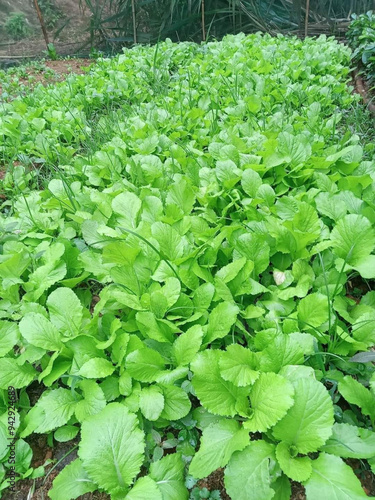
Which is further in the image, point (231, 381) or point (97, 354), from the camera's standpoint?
point (97, 354)

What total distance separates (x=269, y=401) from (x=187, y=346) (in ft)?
0.87

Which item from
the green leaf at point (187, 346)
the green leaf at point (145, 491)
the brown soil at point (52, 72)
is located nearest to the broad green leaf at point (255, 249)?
the green leaf at point (187, 346)

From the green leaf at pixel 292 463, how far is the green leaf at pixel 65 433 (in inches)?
20.4

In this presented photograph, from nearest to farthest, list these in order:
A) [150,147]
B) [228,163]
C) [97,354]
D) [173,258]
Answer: [97,354]
[173,258]
[228,163]
[150,147]

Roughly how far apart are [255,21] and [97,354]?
776cm

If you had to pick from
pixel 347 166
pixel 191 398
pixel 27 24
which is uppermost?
pixel 27 24

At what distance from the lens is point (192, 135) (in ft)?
7.74

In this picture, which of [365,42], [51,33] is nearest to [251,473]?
[365,42]

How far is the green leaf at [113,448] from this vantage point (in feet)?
3.01

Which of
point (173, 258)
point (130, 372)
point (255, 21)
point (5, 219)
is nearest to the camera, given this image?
point (130, 372)

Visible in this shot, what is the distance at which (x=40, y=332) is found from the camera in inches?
48.0

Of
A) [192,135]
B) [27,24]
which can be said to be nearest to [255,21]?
[27,24]

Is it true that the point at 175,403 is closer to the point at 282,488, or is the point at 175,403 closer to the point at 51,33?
the point at 282,488

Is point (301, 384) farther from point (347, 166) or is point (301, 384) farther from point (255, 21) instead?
point (255, 21)
